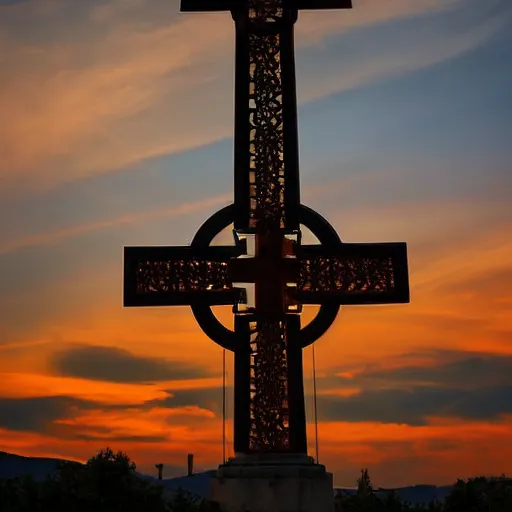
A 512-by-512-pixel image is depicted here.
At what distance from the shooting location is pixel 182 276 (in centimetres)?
1466

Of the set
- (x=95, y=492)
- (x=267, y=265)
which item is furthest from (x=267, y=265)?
(x=95, y=492)

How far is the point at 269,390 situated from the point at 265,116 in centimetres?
389

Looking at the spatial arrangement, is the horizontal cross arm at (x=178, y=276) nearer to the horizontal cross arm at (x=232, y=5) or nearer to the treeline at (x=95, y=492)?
the treeline at (x=95, y=492)

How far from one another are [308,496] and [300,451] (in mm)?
798

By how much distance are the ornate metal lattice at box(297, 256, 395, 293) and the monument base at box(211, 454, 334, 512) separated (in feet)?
8.18

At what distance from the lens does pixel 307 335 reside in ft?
46.8

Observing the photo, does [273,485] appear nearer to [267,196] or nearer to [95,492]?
[95,492]

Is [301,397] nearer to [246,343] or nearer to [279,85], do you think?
[246,343]

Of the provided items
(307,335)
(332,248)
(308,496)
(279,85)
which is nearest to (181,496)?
(308,496)

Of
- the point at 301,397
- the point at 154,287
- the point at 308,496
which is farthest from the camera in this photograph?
the point at 154,287

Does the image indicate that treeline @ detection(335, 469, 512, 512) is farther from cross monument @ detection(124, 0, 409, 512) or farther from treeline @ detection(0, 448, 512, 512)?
treeline @ detection(0, 448, 512, 512)

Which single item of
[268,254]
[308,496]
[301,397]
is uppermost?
[268,254]

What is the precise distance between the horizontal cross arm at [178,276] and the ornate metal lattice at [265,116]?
29.6 inches

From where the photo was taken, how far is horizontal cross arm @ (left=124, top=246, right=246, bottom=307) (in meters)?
14.5
